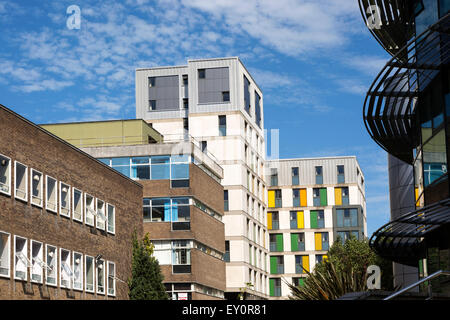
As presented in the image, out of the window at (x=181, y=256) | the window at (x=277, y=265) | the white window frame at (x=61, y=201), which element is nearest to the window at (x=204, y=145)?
the window at (x=181, y=256)

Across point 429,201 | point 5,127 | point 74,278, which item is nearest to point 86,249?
point 74,278

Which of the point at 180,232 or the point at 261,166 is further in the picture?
the point at 261,166

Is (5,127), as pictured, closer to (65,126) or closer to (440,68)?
(440,68)

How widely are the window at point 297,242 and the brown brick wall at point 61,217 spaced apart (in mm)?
49811

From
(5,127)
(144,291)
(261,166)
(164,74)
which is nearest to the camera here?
(5,127)

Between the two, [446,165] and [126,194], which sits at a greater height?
[126,194]

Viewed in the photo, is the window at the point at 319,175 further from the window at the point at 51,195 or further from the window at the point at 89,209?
the window at the point at 51,195

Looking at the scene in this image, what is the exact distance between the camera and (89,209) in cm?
4072

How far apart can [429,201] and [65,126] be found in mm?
43554

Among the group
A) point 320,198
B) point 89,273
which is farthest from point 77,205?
point 320,198

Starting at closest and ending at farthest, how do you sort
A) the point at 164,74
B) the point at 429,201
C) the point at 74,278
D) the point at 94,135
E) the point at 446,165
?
the point at 446,165 < the point at 429,201 < the point at 74,278 < the point at 94,135 < the point at 164,74

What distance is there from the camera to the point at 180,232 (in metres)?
56.4

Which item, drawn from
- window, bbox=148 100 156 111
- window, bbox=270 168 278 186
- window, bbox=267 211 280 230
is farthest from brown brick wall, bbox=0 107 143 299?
window, bbox=270 168 278 186

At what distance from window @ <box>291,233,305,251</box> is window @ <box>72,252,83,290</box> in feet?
194
